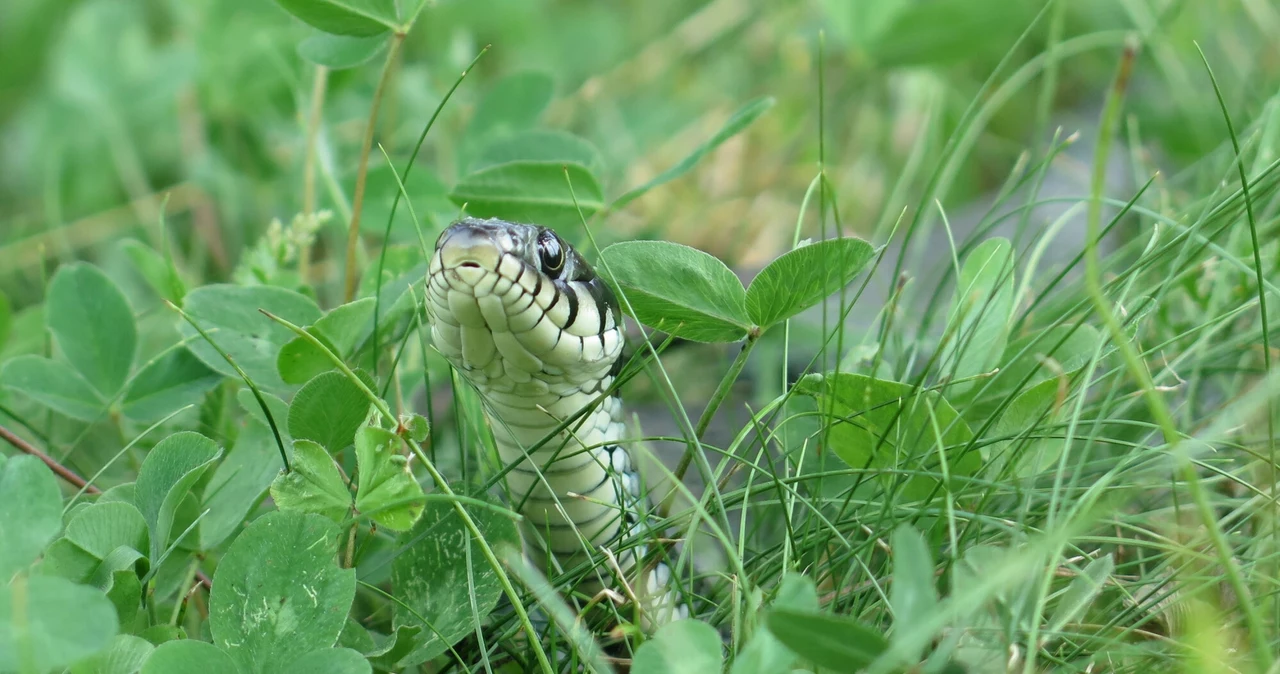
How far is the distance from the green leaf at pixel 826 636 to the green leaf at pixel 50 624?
0.41m

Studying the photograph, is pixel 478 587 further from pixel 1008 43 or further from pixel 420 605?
pixel 1008 43

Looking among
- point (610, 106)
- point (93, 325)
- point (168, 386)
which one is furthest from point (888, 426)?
point (610, 106)

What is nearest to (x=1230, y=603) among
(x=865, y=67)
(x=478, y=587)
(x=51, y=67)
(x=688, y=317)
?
(x=688, y=317)

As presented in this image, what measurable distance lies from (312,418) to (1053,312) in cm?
87

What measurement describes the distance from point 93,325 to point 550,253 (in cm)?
55

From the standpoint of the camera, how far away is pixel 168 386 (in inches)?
44.7

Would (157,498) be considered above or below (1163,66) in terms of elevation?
below

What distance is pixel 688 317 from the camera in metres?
0.98

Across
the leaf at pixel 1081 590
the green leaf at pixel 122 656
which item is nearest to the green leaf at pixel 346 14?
the green leaf at pixel 122 656

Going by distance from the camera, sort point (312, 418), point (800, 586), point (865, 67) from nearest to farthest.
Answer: point (800, 586)
point (312, 418)
point (865, 67)

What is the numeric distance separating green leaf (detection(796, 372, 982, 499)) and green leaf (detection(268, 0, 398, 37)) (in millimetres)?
587

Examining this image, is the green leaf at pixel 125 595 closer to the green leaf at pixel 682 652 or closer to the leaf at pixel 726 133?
the green leaf at pixel 682 652

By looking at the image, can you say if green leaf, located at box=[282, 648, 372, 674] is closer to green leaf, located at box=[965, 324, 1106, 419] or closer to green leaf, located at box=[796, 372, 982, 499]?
green leaf, located at box=[796, 372, 982, 499]

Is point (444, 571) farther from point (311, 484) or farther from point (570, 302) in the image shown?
point (570, 302)
